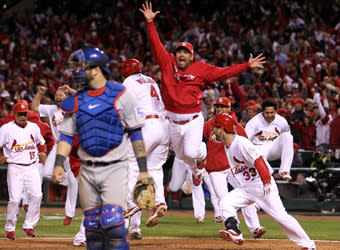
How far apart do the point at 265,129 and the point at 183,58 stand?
3.00 m

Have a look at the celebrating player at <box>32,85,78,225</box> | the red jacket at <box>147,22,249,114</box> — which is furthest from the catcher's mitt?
the celebrating player at <box>32,85,78,225</box>

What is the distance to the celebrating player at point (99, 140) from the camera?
6.00 metres

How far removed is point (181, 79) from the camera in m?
9.29

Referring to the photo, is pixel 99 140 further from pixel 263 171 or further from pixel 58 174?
pixel 263 171

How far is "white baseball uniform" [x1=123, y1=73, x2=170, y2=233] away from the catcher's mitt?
2866mm

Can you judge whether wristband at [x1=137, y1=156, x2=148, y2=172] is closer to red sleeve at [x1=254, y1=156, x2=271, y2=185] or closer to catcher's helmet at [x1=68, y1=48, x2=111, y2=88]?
catcher's helmet at [x1=68, y1=48, x2=111, y2=88]

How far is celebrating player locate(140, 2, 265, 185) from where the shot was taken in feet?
30.5

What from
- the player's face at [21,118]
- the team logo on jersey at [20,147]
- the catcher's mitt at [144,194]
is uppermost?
the player's face at [21,118]

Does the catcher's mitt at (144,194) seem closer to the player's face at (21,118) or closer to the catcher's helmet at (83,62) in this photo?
the catcher's helmet at (83,62)

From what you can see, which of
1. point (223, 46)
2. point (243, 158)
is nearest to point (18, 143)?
point (243, 158)

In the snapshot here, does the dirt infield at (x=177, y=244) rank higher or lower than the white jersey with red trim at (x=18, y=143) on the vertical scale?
lower

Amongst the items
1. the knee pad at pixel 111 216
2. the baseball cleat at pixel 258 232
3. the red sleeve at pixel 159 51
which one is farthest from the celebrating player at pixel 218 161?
the knee pad at pixel 111 216

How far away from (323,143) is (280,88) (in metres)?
2.67

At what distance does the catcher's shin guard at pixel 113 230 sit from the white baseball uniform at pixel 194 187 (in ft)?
22.1
